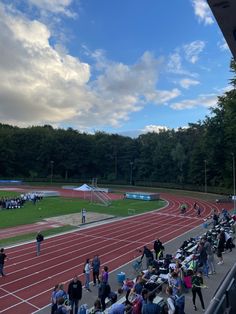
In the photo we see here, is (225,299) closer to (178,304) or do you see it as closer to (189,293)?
(178,304)

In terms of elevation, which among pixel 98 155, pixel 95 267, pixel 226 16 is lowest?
pixel 95 267

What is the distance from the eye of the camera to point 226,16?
11.7ft

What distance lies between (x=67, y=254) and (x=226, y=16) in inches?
790

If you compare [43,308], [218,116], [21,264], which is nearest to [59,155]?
[218,116]

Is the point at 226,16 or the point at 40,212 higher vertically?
the point at 226,16

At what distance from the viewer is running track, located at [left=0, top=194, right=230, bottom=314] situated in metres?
14.9

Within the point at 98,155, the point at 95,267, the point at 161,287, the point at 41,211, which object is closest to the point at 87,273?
the point at 95,267

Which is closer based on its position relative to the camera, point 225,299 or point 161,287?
point 225,299

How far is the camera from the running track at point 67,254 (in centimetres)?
1493

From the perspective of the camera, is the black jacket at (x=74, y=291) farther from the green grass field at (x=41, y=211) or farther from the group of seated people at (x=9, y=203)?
the group of seated people at (x=9, y=203)

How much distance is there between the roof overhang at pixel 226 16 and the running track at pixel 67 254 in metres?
→ 12.2

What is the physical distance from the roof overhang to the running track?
1217 cm

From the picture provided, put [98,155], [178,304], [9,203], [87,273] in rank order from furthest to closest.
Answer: [98,155] → [9,203] → [87,273] → [178,304]

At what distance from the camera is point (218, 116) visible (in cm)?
6831
